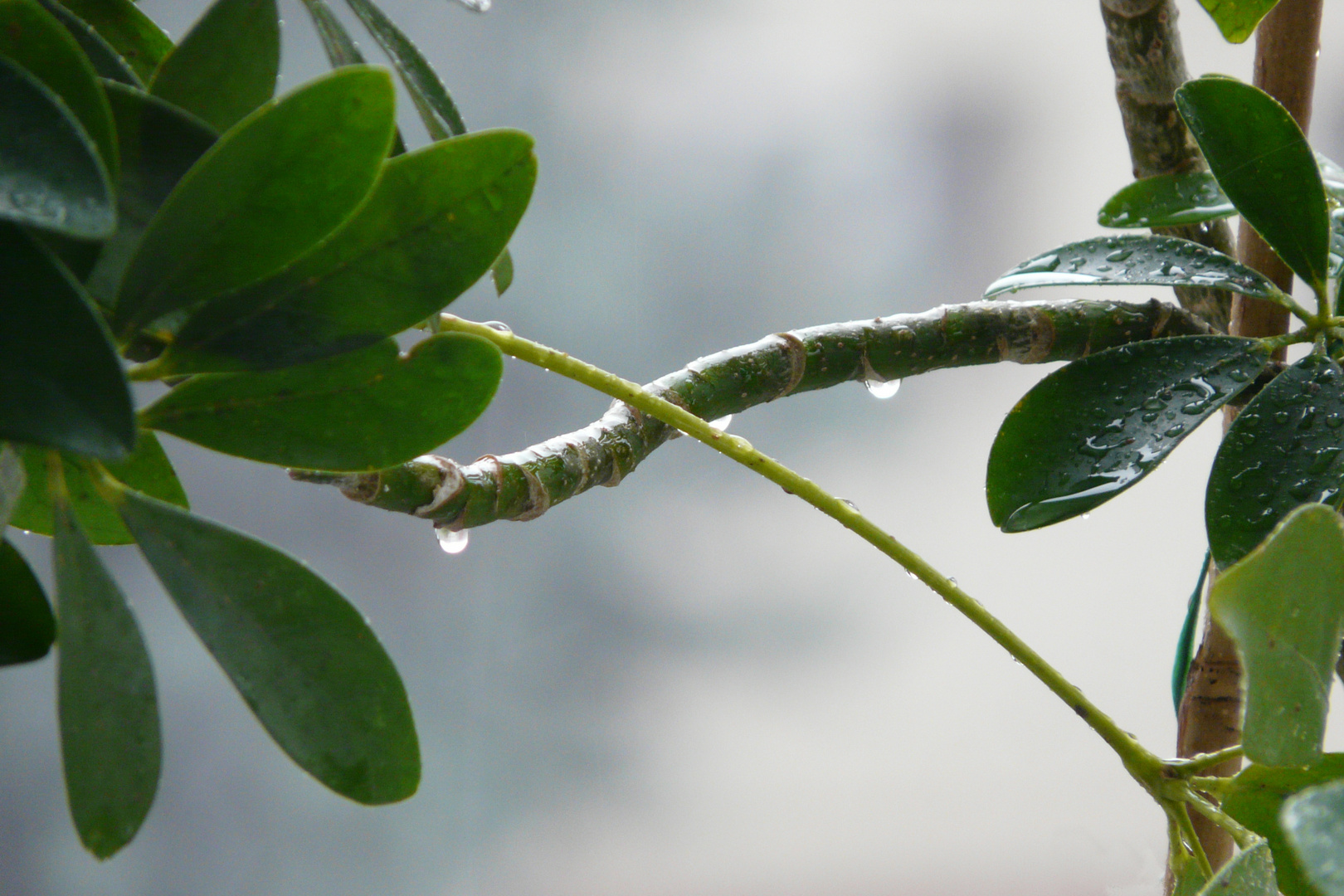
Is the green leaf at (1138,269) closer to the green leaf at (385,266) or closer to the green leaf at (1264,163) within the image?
the green leaf at (1264,163)

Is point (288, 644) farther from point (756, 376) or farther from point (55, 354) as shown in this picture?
point (756, 376)

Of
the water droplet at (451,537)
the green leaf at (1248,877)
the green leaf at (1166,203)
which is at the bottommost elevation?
the green leaf at (1248,877)

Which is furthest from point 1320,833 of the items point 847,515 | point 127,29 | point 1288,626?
point 127,29

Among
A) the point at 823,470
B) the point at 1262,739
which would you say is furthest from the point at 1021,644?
the point at 823,470

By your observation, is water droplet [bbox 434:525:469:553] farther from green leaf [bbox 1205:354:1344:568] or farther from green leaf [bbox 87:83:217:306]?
green leaf [bbox 1205:354:1344:568]

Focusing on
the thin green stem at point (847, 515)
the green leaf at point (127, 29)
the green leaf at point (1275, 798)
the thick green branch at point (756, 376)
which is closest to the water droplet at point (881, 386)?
the thick green branch at point (756, 376)

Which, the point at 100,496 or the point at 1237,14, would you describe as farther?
the point at 1237,14

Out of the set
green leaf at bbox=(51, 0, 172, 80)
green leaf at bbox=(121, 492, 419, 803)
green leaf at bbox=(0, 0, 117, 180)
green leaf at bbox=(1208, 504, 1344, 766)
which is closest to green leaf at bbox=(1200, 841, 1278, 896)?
green leaf at bbox=(1208, 504, 1344, 766)
